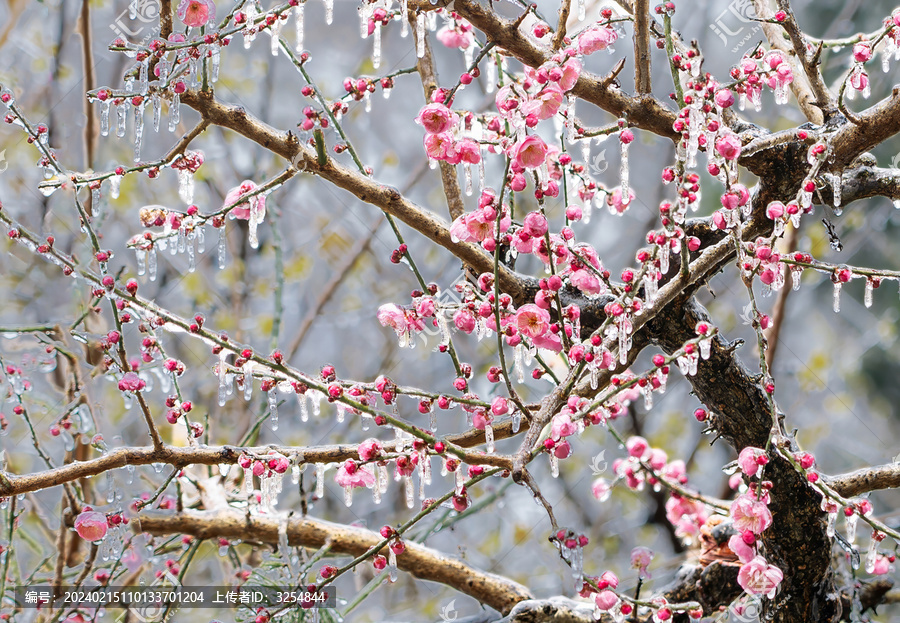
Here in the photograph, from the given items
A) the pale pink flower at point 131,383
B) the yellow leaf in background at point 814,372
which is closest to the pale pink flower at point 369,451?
the pale pink flower at point 131,383

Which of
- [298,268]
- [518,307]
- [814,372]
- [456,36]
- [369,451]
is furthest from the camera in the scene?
[298,268]

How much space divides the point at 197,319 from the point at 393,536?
332 mm

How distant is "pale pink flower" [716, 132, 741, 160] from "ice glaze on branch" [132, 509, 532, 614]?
0.88 meters

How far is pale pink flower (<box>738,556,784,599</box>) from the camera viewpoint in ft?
3.00

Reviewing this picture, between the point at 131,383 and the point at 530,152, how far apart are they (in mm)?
580

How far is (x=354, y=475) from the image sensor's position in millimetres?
884

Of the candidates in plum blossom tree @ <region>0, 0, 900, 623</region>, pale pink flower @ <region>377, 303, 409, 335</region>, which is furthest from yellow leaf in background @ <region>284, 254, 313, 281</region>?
pale pink flower @ <region>377, 303, 409, 335</region>

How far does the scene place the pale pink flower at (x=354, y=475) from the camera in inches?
33.4

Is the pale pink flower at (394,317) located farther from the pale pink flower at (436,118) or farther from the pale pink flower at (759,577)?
the pale pink flower at (759,577)

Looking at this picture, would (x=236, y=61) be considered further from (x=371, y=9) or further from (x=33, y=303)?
(x=371, y=9)

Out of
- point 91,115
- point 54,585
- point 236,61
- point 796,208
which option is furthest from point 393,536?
point 236,61

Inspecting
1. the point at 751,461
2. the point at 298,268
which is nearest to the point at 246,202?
the point at 751,461

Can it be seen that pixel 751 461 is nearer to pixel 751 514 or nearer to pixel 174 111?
pixel 751 514

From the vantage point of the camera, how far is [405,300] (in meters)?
3.36
